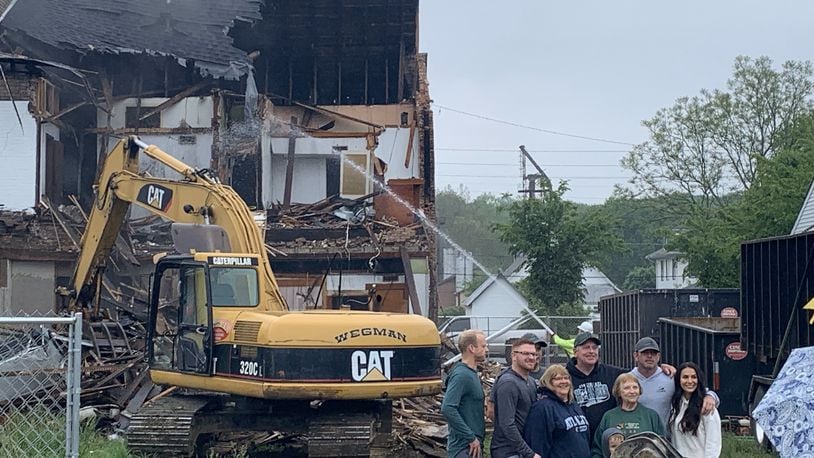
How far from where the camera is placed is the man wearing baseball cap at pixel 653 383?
25.3 feet

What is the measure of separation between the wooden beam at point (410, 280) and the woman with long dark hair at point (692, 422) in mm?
14053

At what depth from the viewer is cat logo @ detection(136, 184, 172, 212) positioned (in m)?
12.9

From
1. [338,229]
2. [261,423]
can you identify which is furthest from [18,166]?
[261,423]

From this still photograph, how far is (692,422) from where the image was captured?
7.44 m

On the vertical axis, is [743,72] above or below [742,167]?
above

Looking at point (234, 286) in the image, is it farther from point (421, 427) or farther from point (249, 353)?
point (421, 427)

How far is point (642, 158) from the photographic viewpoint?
54.9m

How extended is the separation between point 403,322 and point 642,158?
4594cm

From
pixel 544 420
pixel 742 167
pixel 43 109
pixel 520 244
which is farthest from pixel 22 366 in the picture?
pixel 742 167

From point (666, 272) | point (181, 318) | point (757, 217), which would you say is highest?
point (757, 217)

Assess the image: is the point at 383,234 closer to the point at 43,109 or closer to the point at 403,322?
the point at 43,109

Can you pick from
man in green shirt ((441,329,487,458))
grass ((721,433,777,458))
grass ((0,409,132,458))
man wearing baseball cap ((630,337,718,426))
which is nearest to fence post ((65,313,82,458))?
grass ((0,409,132,458))

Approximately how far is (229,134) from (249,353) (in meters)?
14.7

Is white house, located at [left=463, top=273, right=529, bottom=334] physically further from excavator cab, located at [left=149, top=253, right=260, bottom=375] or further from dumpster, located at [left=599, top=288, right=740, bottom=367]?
excavator cab, located at [left=149, top=253, right=260, bottom=375]
